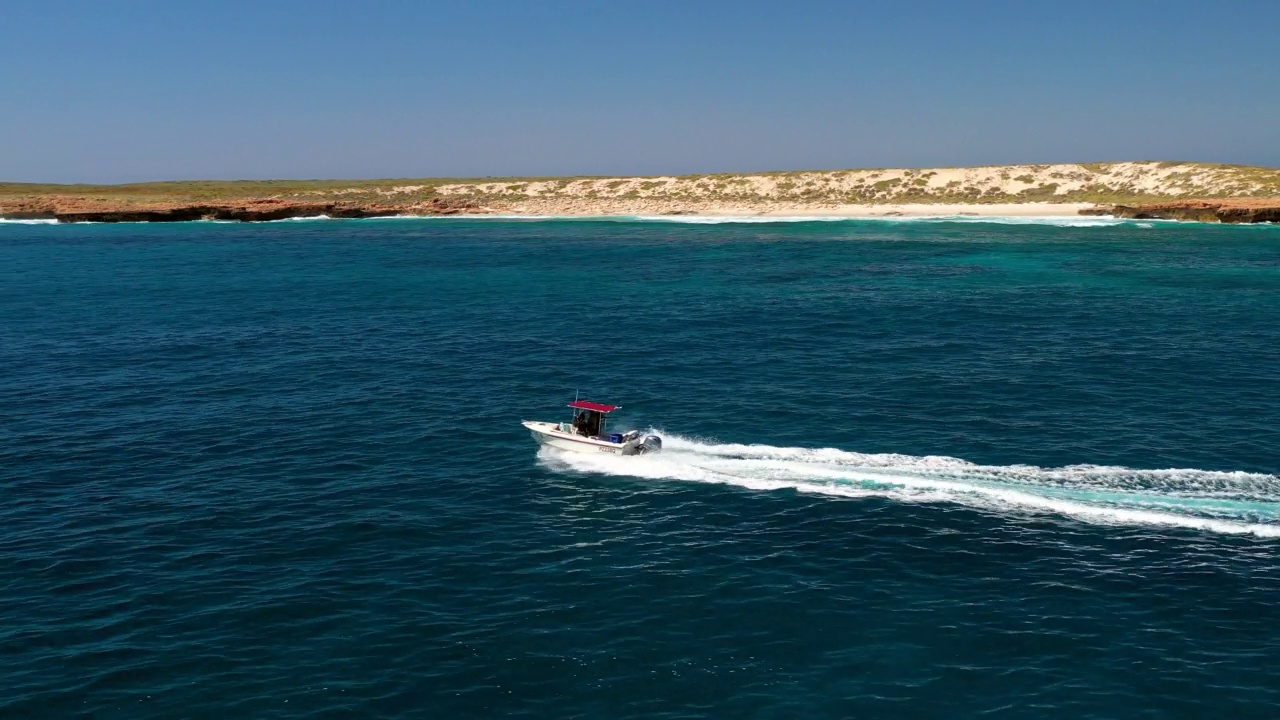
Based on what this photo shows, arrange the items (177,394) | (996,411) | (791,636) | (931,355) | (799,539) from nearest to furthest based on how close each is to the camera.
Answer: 1. (791,636)
2. (799,539)
3. (996,411)
4. (177,394)
5. (931,355)

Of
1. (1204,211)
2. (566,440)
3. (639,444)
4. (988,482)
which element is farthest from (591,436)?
(1204,211)

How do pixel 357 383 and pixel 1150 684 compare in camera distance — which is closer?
pixel 1150 684

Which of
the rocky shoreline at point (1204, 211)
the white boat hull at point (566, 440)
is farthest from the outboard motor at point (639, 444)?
the rocky shoreline at point (1204, 211)

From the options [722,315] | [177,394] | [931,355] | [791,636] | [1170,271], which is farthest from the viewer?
[1170,271]

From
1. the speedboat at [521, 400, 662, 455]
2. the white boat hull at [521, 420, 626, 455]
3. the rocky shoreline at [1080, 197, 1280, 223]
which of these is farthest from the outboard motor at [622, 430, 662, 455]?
the rocky shoreline at [1080, 197, 1280, 223]

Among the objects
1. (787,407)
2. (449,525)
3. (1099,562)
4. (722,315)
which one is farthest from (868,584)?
(722,315)

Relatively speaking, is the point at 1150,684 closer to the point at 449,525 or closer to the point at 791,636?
the point at 791,636

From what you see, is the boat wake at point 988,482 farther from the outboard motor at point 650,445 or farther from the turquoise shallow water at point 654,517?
the outboard motor at point 650,445
